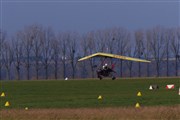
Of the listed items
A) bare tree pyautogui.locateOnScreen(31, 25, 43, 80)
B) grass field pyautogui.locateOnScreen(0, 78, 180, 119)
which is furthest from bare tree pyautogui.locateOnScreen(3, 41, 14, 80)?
grass field pyautogui.locateOnScreen(0, 78, 180, 119)

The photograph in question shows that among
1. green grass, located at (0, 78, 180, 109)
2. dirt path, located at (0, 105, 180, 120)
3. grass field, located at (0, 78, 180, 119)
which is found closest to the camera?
dirt path, located at (0, 105, 180, 120)

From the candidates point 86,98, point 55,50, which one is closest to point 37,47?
point 55,50

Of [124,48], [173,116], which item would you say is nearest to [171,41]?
[124,48]

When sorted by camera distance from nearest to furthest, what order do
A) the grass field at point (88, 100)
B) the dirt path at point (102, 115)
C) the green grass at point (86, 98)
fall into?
the dirt path at point (102, 115) < the grass field at point (88, 100) < the green grass at point (86, 98)

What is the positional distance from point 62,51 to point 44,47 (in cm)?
480

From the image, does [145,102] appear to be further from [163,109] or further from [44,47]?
[44,47]

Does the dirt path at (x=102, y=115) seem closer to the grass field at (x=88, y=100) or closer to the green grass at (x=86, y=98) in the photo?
the grass field at (x=88, y=100)

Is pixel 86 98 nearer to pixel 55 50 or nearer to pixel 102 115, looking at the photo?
pixel 102 115

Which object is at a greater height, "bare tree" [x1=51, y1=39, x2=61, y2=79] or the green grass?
"bare tree" [x1=51, y1=39, x2=61, y2=79]

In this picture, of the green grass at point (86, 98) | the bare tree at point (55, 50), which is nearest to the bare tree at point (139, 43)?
the bare tree at point (55, 50)

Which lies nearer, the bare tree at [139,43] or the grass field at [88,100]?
the grass field at [88,100]

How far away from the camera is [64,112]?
25.8 m

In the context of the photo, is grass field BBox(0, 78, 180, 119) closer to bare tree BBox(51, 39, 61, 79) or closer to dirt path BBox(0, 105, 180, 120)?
dirt path BBox(0, 105, 180, 120)

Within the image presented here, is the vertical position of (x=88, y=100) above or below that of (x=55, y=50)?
below
